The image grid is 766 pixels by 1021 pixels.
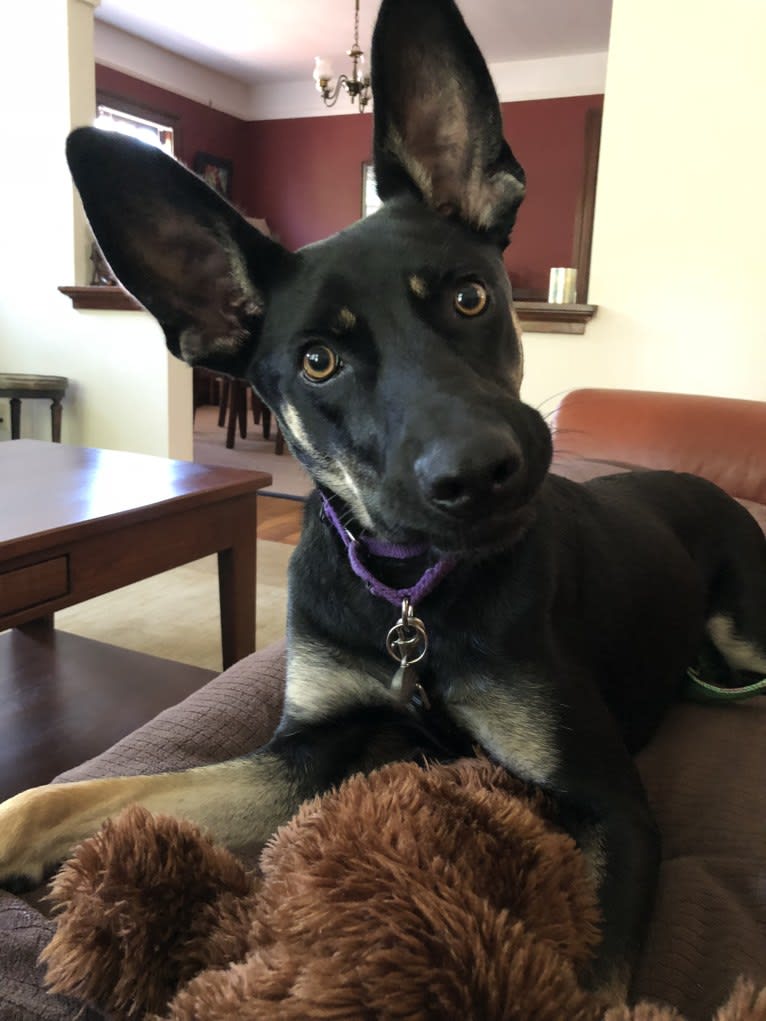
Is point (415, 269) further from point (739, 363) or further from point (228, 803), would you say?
point (739, 363)

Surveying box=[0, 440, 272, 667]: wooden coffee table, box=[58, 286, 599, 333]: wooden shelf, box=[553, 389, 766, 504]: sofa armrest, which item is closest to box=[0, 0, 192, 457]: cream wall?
box=[58, 286, 599, 333]: wooden shelf

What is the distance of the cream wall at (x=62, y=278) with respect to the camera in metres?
4.84

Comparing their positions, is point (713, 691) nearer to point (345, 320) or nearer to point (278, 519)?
point (345, 320)

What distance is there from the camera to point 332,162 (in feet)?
31.6

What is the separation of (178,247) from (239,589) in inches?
65.5

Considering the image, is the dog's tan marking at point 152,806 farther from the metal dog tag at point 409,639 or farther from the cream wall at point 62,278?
the cream wall at point 62,278

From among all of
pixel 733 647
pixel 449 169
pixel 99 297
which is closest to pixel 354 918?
pixel 449 169

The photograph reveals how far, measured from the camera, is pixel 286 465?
6.43 m

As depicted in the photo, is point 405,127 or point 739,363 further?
point 739,363

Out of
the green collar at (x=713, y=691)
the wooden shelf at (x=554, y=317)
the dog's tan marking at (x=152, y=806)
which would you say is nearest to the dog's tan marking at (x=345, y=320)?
the dog's tan marking at (x=152, y=806)

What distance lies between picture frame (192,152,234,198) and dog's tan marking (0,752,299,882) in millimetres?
9251

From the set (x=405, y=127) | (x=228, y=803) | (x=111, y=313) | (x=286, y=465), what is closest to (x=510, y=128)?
(x=286, y=465)

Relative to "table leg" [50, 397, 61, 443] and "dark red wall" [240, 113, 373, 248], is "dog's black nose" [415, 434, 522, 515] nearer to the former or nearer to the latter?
"table leg" [50, 397, 61, 443]

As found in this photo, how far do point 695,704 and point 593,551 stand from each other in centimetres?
47
